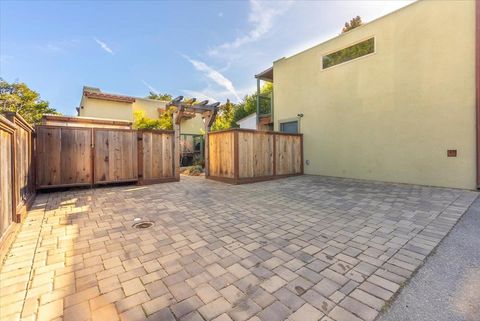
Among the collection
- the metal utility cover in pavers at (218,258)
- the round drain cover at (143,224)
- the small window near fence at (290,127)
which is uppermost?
the small window near fence at (290,127)

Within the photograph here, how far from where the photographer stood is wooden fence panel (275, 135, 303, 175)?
782 cm

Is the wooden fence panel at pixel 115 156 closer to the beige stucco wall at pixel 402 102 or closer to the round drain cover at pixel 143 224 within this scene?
the round drain cover at pixel 143 224

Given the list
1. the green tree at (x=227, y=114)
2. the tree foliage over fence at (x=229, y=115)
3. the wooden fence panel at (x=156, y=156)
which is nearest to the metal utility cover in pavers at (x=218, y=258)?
the wooden fence panel at (x=156, y=156)

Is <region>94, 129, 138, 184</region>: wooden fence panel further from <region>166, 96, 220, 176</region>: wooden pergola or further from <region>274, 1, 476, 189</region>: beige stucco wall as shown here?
<region>274, 1, 476, 189</region>: beige stucco wall

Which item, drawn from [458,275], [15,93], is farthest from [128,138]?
[15,93]

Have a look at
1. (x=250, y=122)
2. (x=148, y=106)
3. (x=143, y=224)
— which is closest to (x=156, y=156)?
(x=143, y=224)

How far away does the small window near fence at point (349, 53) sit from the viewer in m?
7.06

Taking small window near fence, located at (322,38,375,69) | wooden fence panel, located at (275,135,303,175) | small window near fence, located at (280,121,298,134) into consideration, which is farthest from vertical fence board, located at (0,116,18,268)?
small window near fence, located at (322,38,375,69)

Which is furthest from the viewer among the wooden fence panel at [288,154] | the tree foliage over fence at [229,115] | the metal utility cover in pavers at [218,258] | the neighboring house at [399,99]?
the tree foliage over fence at [229,115]

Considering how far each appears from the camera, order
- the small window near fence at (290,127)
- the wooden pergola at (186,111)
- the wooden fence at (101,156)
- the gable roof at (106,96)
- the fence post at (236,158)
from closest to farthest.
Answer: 1. the wooden fence at (101,156)
2. the fence post at (236,158)
3. the wooden pergola at (186,111)
4. the small window near fence at (290,127)
5. the gable roof at (106,96)

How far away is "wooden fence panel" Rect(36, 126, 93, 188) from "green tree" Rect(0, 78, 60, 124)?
10780 mm

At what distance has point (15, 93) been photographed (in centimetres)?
1336

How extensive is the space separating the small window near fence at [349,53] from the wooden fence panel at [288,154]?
2.95 meters

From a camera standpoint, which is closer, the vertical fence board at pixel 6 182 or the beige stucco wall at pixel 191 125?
the vertical fence board at pixel 6 182
